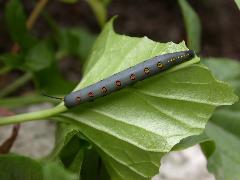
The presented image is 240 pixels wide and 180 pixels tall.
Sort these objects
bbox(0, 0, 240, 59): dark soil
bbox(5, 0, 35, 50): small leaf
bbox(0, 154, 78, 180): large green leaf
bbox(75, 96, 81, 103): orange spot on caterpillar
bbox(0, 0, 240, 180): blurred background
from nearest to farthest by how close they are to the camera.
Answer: bbox(0, 154, 78, 180): large green leaf, bbox(75, 96, 81, 103): orange spot on caterpillar, bbox(5, 0, 35, 50): small leaf, bbox(0, 0, 240, 180): blurred background, bbox(0, 0, 240, 59): dark soil

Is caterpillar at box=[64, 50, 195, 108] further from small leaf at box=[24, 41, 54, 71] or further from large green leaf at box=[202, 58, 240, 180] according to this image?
small leaf at box=[24, 41, 54, 71]

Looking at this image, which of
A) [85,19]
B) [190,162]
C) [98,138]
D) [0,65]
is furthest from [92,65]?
[85,19]

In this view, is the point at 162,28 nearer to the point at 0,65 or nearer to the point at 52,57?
the point at 0,65

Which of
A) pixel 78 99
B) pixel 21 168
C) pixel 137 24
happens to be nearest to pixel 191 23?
Result: pixel 78 99

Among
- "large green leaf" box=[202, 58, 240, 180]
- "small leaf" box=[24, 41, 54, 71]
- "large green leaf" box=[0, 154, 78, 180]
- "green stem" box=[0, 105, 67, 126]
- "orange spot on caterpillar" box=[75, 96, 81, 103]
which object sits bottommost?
"large green leaf" box=[202, 58, 240, 180]

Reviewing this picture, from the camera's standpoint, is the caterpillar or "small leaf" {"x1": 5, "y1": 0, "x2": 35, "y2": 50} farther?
"small leaf" {"x1": 5, "y1": 0, "x2": 35, "y2": 50}

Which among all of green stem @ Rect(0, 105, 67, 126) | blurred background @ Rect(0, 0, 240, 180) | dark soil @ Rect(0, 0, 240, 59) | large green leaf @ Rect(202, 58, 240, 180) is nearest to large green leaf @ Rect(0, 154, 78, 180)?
green stem @ Rect(0, 105, 67, 126)

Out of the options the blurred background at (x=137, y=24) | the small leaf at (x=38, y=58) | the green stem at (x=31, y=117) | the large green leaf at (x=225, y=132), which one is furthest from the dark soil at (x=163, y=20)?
the green stem at (x=31, y=117)

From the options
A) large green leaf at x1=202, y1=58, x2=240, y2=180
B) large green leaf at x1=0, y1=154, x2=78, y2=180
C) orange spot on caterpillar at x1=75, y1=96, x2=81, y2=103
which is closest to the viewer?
large green leaf at x1=0, y1=154, x2=78, y2=180
